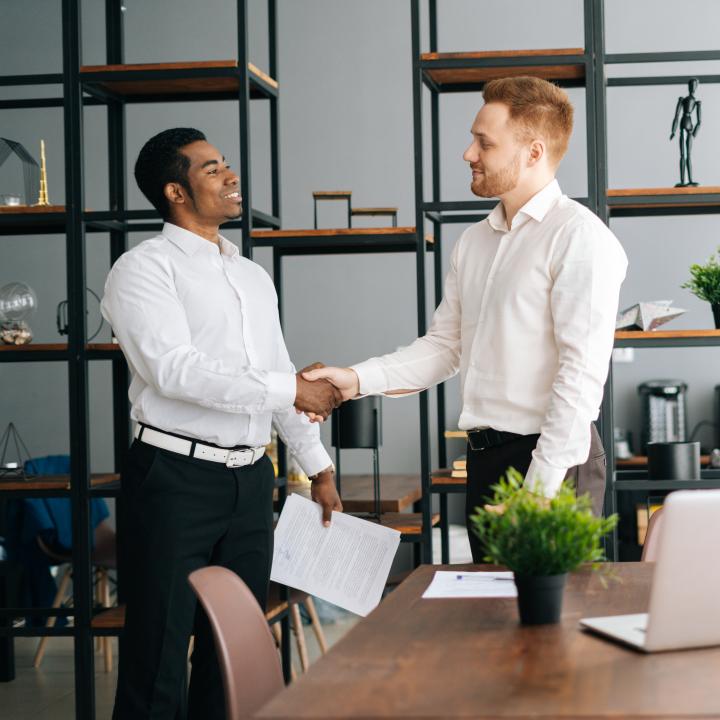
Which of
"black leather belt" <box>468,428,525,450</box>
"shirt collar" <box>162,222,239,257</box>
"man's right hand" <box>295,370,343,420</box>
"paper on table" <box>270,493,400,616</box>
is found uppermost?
"shirt collar" <box>162,222,239,257</box>

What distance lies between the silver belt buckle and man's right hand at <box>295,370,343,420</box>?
0.20 m

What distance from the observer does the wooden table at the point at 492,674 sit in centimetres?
118

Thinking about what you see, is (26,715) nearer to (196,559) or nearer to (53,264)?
(196,559)

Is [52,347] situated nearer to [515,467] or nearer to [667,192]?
[515,467]

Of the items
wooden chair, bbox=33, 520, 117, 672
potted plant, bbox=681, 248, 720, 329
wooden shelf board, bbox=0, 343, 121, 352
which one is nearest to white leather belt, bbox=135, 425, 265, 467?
wooden shelf board, bbox=0, 343, 121, 352

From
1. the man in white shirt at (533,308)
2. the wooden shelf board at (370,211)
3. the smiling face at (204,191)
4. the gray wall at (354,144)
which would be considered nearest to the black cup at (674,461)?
the man in white shirt at (533,308)

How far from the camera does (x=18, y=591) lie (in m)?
4.95

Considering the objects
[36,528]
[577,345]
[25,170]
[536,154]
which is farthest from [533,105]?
[36,528]

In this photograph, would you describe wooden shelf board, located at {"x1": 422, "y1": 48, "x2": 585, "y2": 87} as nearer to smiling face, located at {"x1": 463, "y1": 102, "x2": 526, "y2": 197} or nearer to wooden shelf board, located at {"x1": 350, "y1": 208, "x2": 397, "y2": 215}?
wooden shelf board, located at {"x1": 350, "y1": 208, "x2": 397, "y2": 215}

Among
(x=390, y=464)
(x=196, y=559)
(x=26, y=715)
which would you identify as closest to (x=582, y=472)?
(x=196, y=559)

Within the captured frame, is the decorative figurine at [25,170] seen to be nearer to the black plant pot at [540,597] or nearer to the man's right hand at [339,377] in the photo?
the man's right hand at [339,377]

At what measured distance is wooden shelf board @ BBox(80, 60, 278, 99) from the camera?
337cm

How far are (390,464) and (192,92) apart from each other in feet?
12.0

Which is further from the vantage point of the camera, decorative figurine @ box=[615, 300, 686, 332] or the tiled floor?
the tiled floor
